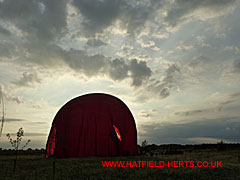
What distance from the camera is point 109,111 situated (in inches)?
907

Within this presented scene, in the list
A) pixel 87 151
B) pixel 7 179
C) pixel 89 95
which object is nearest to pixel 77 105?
pixel 89 95

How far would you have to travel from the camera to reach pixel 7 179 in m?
11.2

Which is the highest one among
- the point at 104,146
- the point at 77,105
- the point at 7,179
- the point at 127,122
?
the point at 77,105

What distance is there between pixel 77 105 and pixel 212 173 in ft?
48.9

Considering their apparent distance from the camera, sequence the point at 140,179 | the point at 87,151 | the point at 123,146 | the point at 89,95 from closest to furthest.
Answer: the point at 140,179 → the point at 87,151 → the point at 123,146 → the point at 89,95

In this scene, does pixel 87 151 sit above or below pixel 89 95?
below

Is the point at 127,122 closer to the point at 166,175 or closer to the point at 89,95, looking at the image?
the point at 89,95

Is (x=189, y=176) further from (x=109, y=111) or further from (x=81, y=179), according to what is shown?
(x=109, y=111)

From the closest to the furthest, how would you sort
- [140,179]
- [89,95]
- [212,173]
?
[140,179] → [212,173] → [89,95]

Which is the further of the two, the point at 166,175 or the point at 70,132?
the point at 70,132

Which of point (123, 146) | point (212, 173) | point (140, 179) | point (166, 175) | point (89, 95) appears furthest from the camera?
point (89, 95)

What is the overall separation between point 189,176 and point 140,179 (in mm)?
2515

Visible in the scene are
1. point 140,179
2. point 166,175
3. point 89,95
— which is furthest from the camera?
point 89,95

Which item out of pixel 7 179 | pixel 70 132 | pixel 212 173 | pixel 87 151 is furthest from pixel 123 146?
pixel 7 179
